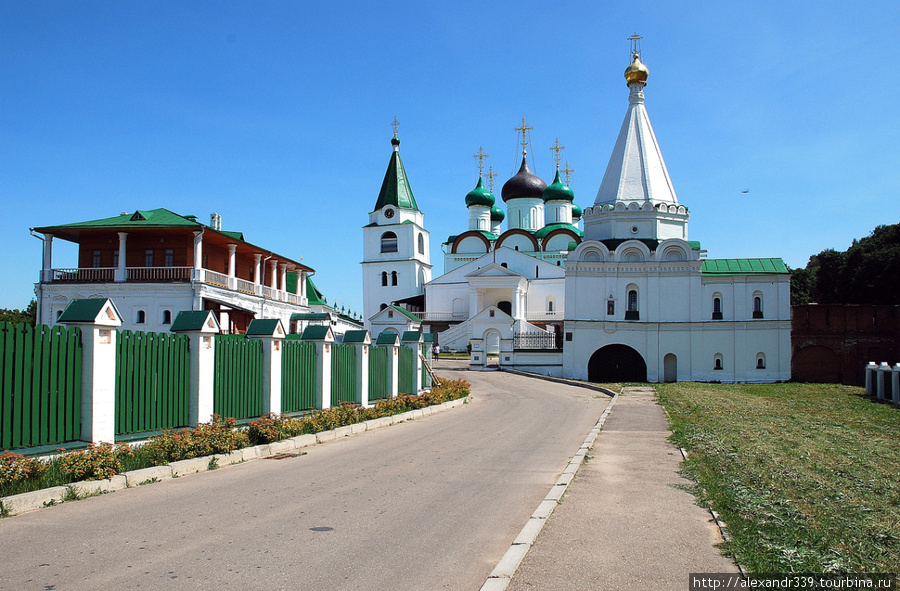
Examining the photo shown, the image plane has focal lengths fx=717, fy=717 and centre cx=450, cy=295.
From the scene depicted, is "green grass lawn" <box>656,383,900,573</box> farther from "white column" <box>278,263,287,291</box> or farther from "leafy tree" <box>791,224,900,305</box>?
"leafy tree" <box>791,224,900,305</box>

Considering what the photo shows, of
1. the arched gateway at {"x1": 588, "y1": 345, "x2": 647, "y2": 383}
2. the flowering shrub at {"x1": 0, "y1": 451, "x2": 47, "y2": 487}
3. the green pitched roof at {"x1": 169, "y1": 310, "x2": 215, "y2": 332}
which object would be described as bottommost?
the arched gateway at {"x1": 588, "y1": 345, "x2": 647, "y2": 383}

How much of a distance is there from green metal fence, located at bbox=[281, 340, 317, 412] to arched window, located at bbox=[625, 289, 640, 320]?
21683 mm

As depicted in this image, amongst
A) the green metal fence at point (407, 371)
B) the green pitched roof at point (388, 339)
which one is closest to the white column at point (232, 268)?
the green metal fence at point (407, 371)

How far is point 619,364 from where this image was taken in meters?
33.6

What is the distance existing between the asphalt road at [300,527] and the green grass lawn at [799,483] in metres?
2.01

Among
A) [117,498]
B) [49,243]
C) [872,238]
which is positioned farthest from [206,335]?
[872,238]

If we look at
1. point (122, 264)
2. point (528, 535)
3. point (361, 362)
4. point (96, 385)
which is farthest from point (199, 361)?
point (122, 264)

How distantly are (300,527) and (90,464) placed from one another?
9.41 feet

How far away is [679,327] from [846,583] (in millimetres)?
29410

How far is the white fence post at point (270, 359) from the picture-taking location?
12773 millimetres

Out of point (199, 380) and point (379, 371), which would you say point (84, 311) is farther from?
point (379, 371)

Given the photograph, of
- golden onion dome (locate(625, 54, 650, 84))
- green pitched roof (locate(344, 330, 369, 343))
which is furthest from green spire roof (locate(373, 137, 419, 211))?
green pitched roof (locate(344, 330, 369, 343))

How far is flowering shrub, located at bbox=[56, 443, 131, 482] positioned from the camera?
753cm

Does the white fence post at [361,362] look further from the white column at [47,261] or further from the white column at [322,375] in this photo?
the white column at [47,261]
